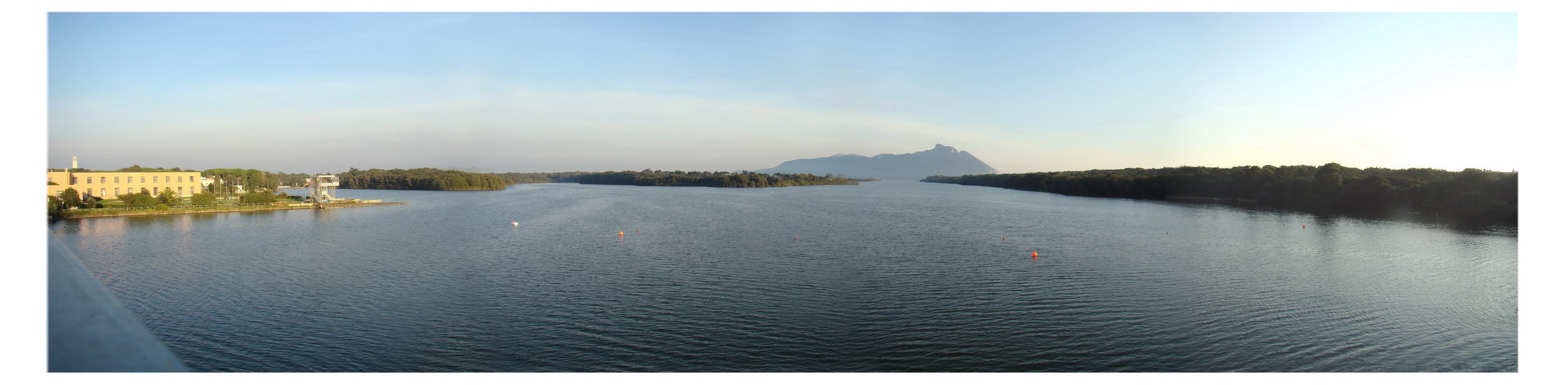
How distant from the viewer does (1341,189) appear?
44.2 meters

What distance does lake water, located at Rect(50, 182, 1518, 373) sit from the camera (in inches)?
408

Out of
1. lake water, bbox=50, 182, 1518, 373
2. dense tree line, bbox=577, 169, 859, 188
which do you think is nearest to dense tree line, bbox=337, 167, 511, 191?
dense tree line, bbox=577, 169, 859, 188

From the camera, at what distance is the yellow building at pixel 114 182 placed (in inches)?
1738

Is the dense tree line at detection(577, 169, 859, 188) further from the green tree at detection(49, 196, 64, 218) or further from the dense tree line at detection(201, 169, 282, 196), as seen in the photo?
the green tree at detection(49, 196, 64, 218)

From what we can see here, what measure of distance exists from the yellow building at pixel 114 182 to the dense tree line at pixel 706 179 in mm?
69857

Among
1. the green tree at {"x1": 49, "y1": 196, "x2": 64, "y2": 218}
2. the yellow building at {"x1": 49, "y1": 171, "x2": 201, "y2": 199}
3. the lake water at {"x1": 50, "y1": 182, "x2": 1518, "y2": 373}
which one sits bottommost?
the lake water at {"x1": 50, "y1": 182, "x2": 1518, "y2": 373}

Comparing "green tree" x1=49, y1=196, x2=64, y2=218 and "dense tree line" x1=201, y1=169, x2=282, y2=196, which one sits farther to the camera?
"dense tree line" x1=201, y1=169, x2=282, y2=196

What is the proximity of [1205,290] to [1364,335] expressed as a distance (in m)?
3.59

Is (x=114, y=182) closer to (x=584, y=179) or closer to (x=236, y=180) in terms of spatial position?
(x=236, y=180)

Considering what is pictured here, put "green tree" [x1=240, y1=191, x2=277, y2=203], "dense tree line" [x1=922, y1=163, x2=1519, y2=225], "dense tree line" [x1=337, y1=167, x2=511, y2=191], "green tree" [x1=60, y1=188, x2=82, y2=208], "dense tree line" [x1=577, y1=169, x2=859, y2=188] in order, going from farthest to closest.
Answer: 1. "dense tree line" [x1=577, y1=169, x2=859, y2=188]
2. "dense tree line" [x1=337, y1=167, x2=511, y2=191]
3. "green tree" [x1=240, y1=191, x2=277, y2=203]
4. "green tree" [x1=60, y1=188, x2=82, y2=208]
5. "dense tree line" [x1=922, y1=163, x2=1519, y2=225]

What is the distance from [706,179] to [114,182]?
79.5 m

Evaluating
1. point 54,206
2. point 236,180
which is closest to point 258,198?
point 54,206

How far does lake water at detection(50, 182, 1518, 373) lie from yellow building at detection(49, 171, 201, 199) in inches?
927

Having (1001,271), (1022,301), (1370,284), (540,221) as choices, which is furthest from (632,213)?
(1370,284)
